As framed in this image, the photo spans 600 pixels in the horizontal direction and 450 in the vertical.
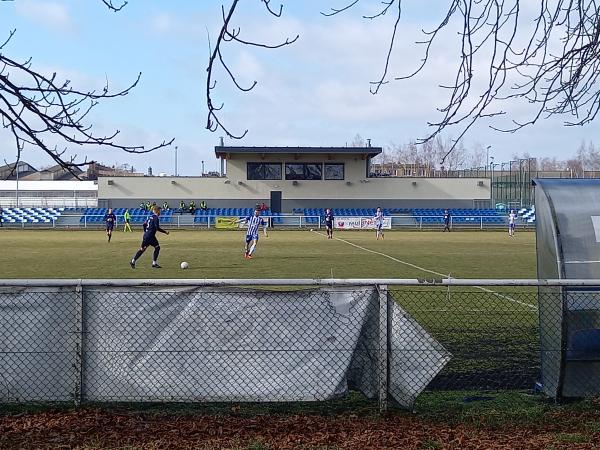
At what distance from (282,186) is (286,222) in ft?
20.0

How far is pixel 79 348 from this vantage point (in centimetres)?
600

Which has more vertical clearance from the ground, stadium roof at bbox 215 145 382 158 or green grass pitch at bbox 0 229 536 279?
stadium roof at bbox 215 145 382 158

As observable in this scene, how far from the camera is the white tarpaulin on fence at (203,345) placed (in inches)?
235

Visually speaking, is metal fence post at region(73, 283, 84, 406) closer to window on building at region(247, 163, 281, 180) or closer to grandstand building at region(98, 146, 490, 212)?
grandstand building at region(98, 146, 490, 212)

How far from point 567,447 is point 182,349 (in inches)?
125

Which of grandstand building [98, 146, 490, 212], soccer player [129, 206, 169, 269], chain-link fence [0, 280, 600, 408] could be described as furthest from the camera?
grandstand building [98, 146, 490, 212]

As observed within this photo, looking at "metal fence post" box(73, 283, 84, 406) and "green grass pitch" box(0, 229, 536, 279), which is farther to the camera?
"green grass pitch" box(0, 229, 536, 279)

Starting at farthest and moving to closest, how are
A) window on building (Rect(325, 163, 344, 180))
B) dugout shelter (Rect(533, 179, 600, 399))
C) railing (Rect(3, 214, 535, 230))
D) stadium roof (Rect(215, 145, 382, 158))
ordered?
1. window on building (Rect(325, 163, 344, 180))
2. stadium roof (Rect(215, 145, 382, 158))
3. railing (Rect(3, 214, 535, 230))
4. dugout shelter (Rect(533, 179, 600, 399))

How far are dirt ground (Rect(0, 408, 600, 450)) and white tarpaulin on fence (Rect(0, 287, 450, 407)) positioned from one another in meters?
0.22

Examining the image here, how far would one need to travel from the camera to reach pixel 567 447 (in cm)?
518

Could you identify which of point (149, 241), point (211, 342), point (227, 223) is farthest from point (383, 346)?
point (227, 223)

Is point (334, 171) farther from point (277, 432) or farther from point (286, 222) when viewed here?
point (277, 432)

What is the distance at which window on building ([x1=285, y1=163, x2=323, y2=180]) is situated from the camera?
195 feet

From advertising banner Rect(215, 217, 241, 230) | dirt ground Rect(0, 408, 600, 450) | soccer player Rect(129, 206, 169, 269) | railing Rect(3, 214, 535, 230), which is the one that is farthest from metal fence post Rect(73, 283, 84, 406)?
railing Rect(3, 214, 535, 230)
